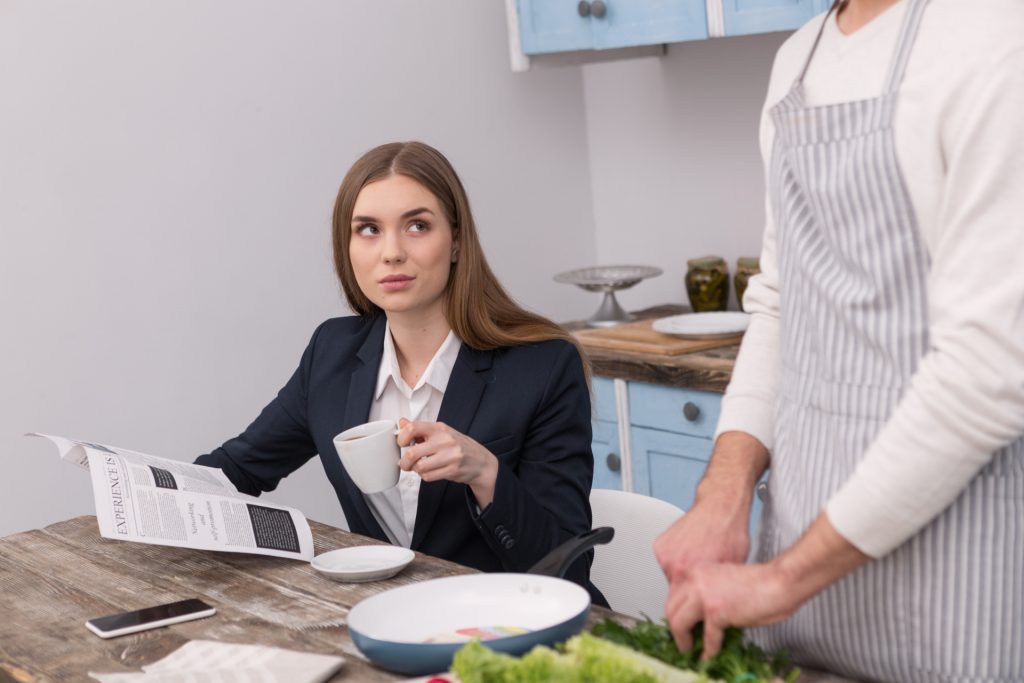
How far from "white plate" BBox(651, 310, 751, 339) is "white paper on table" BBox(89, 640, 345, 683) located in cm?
197

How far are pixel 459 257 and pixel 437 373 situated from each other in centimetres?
19

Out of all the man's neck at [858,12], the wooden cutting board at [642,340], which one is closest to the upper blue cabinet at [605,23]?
the wooden cutting board at [642,340]

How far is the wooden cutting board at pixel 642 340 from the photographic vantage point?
10.3ft

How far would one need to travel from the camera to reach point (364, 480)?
1580mm

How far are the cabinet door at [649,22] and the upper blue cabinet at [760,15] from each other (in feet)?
0.16

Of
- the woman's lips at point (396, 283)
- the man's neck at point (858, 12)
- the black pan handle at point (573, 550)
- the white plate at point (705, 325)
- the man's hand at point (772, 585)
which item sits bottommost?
the white plate at point (705, 325)

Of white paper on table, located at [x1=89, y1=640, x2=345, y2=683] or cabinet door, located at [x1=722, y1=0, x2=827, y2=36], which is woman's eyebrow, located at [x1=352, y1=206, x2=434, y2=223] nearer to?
white paper on table, located at [x1=89, y1=640, x2=345, y2=683]

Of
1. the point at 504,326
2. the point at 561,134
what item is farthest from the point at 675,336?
the point at 504,326

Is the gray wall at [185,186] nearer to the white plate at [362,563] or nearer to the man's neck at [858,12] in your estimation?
the white plate at [362,563]

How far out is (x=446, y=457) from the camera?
5.41 ft

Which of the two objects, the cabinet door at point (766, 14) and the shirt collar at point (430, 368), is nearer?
the shirt collar at point (430, 368)

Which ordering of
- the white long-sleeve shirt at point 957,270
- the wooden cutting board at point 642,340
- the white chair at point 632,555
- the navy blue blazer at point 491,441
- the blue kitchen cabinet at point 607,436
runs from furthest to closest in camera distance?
the blue kitchen cabinet at point 607,436 < the wooden cutting board at point 642,340 < the white chair at point 632,555 < the navy blue blazer at point 491,441 < the white long-sleeve shirt at point 957,270

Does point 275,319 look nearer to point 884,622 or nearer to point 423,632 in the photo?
point 423,632

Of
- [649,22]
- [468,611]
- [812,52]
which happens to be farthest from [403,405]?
[649,22]
